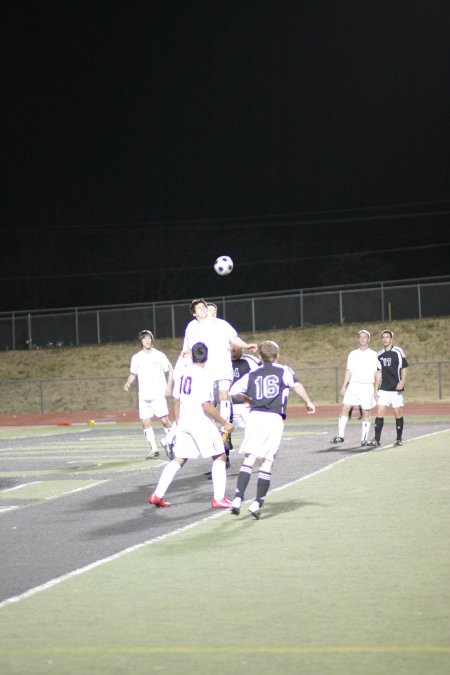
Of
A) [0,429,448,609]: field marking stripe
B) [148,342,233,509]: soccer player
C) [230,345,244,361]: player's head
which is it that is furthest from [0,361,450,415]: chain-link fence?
[0,429,448,609]: field marking stripe

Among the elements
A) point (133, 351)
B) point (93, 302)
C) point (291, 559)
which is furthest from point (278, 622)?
point (93, 302)

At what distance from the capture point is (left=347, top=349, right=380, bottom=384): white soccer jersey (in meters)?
19.4

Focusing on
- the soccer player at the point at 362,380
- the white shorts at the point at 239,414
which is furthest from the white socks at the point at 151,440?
the soccer player at the point at 362,380

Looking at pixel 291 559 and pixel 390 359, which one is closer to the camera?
pixel 291 559

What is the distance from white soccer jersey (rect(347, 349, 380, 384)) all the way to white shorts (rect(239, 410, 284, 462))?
8569mm

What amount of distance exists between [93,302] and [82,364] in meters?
28.0

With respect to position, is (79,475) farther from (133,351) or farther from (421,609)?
(133,351)

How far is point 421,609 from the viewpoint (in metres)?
6.75

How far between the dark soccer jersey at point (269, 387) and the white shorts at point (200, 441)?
0.54 metres

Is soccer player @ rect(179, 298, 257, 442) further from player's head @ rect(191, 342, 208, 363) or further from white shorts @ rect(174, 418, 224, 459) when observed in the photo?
player's head @ rect(191, 342, 208, 363)

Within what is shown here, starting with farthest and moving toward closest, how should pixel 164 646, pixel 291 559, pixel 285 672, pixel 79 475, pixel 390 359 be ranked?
1. pixel 390 359
2. pixel 79 475
3. pixel 291 559
4. pixel 164 646
5. pixel 285 672

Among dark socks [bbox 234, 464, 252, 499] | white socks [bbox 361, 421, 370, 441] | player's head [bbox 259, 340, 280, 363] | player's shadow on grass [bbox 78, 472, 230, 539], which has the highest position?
player's head [bbox 259, 340, 280, 363]

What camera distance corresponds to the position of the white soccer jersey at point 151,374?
19.1 metres

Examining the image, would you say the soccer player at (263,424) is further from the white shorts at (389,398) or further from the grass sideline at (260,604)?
the white shorts at (389,398)
